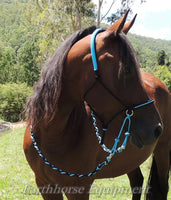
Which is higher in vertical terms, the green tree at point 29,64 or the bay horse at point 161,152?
the bay horse at point 161,152

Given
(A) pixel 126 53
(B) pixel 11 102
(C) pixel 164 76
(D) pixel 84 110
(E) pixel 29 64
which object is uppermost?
(A) pixel 126 53

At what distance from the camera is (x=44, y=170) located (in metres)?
2.05

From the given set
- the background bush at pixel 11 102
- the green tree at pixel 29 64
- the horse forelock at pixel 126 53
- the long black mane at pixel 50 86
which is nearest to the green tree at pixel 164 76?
the green tree at pixel 29 64

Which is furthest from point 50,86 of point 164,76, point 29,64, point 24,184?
point 29,64

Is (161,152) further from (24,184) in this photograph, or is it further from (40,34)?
(40,34)

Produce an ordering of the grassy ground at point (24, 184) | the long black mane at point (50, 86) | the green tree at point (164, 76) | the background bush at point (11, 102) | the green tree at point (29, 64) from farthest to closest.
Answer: the green tree at point (29, 64) < the green tree at point (164, 76) < the background bush at point (11, 102) < the grassy ground at point (24, 184) < the long black mane at point (50, 86)

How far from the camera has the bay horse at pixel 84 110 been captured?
1512 mm

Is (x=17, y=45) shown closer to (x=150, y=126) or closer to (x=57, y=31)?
(x=57, y=31)

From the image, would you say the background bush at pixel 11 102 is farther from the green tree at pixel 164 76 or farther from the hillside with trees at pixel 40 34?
the green tree at pixel 164 76

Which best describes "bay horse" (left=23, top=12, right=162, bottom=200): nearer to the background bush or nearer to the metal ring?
the metal ring

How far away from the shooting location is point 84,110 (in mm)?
2084

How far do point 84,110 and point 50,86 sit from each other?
47 centimetres

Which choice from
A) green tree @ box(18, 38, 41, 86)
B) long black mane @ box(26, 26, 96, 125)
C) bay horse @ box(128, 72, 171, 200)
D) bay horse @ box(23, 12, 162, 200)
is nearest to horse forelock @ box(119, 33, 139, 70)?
bay horse @ box(23, 12, 162, 200)

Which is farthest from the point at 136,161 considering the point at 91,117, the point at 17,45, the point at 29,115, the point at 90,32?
the point at 17,45
